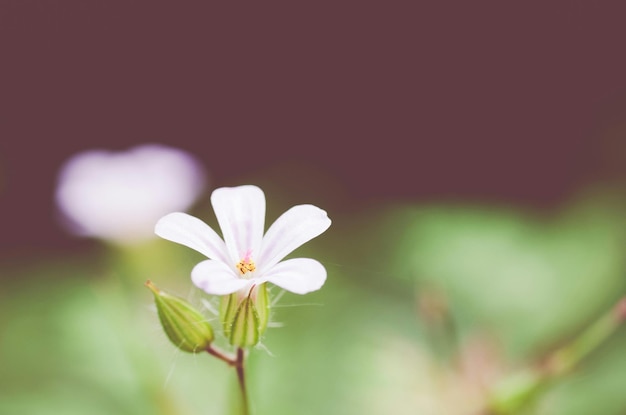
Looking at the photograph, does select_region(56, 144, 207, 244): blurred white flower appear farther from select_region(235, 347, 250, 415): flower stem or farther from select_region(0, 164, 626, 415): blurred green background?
select_region(235, 347, 250, 415): flower stem

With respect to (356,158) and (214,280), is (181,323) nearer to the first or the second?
(214,280)

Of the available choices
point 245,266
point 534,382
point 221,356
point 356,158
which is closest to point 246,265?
point 245,266

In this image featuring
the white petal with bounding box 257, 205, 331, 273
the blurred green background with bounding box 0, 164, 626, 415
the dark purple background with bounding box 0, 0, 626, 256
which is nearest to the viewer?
the white petal with bounding box 257, 205, 331, 273

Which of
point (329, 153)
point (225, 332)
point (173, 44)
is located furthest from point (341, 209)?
point (225, 332)

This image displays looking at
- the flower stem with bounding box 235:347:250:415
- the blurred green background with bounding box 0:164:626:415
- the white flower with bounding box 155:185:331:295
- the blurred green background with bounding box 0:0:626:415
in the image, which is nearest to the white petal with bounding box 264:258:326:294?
the white flower with bounding box 155:185:331:295

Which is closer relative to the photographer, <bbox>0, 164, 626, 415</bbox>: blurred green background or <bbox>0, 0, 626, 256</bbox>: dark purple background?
<bbox>0, 164, 626, 415</bbox>: blurred green background

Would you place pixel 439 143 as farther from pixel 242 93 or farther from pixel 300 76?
pixel 242 93

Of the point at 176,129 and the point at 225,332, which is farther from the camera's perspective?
the point at 176,129

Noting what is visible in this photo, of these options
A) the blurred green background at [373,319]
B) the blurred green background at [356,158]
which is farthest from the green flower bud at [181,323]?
the blurred green background at [356,158]
